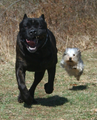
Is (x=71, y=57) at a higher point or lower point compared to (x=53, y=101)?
higher

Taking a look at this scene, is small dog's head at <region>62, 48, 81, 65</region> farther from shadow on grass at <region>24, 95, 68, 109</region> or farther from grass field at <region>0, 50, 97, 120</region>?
shadow on grass at <region>24, 95, 68, 109</region>

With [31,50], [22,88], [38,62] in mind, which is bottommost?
[22,88]

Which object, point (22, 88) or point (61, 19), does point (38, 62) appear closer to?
point (22, 88)

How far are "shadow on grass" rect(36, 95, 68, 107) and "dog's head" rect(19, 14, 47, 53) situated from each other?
1.30m

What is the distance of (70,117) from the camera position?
4.49 meters

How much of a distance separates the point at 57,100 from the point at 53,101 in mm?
111

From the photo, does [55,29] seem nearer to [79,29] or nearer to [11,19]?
[79,29]

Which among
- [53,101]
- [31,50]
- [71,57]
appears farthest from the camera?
[71,57]

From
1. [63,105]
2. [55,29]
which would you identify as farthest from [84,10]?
[63,105]

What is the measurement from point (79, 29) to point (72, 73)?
23.5 feet

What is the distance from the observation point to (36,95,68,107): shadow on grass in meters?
5.46

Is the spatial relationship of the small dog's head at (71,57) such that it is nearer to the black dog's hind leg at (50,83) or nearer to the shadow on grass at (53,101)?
the shadow on grass at (53,101)

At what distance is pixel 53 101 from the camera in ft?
18.7

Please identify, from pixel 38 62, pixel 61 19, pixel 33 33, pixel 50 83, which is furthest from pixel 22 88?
pixel 61 19
